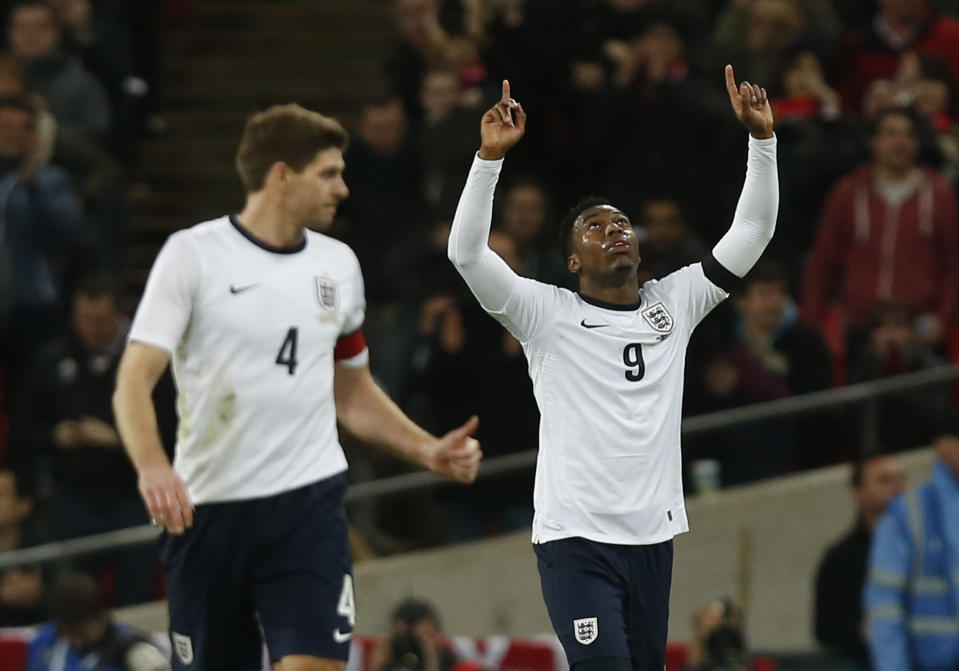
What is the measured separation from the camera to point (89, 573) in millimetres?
9977

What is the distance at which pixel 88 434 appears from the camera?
10312mm

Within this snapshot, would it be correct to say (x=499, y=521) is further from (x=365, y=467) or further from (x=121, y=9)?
(x=121, y=9)

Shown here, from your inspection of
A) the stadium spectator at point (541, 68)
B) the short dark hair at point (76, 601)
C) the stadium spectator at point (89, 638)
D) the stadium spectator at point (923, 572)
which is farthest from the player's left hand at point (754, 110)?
the stadium spectator at point (541, 68)

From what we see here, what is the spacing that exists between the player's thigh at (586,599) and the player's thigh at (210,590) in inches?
41.8

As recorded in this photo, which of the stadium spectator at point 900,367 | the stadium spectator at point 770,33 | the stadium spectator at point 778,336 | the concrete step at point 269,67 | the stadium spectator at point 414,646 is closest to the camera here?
the stadium spectator at point 414,646

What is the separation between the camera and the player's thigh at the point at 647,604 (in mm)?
6254

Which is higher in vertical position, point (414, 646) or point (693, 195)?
point (693, 195)

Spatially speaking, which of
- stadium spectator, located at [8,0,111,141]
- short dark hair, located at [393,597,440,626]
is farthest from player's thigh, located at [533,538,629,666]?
stadium spectator, located at [8,0,111,141]

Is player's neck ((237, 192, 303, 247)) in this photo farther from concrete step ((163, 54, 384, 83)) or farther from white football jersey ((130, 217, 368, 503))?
concrete step ((163, 54, 384, 83))

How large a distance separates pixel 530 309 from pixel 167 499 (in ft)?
4.30

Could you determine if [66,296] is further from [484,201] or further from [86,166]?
[484,201]

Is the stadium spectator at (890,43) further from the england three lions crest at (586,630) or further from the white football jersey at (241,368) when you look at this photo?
the england three lions crest at (586,630)

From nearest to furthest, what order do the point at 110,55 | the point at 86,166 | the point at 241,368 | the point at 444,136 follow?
the point at 241,368 < the point at 444,136 < the point at 86,166 < the point at 110,55

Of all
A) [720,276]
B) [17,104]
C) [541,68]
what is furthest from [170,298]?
[541,68]
